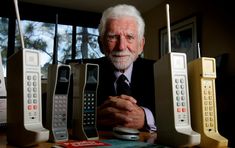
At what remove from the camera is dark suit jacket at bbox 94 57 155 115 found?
128cm

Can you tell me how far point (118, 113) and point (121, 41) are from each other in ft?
1.71

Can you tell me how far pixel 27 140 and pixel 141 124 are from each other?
433mm

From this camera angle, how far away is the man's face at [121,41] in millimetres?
1295

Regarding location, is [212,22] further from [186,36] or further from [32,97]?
[32,97]

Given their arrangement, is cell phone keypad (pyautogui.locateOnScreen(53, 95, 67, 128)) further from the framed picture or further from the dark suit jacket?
the framed picture

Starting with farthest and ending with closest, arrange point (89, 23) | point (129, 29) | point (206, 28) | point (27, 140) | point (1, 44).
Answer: point (89, 23) → point (1, 44) → point (206, 28) → point (129, 29) → point (27, 140)

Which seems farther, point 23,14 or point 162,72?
point 23,14

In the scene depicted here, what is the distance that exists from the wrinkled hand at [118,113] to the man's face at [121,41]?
0.46m

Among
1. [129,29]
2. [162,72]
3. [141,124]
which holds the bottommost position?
[141,124]

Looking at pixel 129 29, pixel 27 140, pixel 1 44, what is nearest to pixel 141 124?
pixel 27 140

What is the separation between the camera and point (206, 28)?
297 centimetres

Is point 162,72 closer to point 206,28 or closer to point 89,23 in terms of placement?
point 206,28

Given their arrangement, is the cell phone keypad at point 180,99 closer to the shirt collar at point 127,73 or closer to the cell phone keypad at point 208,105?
the cell phone keypad at point 208,105

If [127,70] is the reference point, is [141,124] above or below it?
below
